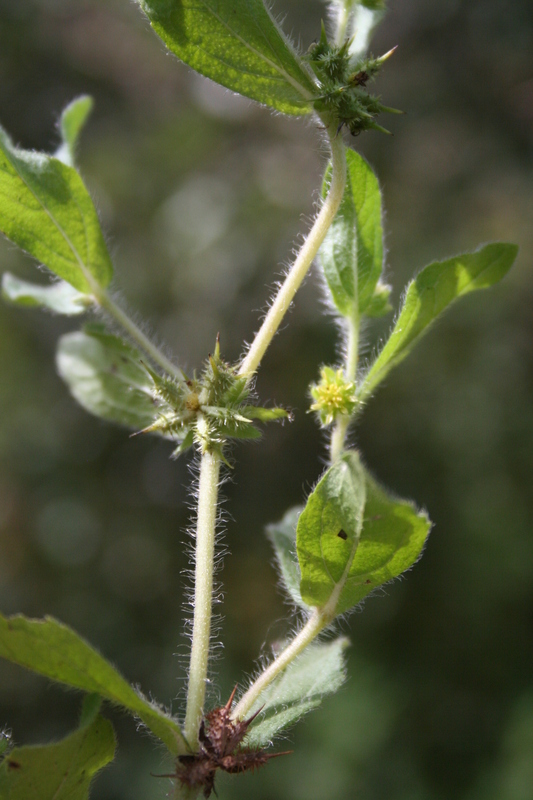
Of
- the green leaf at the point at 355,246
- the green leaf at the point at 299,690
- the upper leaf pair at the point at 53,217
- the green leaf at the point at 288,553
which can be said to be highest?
the green leaf at the point at 355,246

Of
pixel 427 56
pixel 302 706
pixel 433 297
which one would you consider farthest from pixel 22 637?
pixel 427 56

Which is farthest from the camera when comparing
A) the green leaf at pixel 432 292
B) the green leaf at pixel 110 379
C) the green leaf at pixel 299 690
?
the green leaf at pixel 110 379

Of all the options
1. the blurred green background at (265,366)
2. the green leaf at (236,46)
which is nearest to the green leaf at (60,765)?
the green leaf at (236,46)

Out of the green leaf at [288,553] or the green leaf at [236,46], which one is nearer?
the green leaf at [236,46]

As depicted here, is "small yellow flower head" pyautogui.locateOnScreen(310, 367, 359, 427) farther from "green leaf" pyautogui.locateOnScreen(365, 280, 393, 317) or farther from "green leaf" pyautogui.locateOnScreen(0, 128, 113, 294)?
"green leaf" pyautogui.locateOnScreen(0, 128, 113, 294)

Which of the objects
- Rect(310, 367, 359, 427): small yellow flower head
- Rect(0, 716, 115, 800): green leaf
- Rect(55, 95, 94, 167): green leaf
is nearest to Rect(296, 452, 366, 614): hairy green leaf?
Rect(310, 367, 359, 427): small yellow flower head

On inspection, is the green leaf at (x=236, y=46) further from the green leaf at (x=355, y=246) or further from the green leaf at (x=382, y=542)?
the green leaf at (x=382, y=542)

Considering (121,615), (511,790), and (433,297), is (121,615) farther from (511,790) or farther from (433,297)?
(433,297)

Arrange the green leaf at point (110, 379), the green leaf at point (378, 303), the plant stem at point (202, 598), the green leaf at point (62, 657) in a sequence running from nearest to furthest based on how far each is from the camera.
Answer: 1. the green leaf at point (62, 657)
2. the plant stem at point (202, 598)
3. the green leaf at point (378, 303)
4. the green leaf at point (110, 379)
